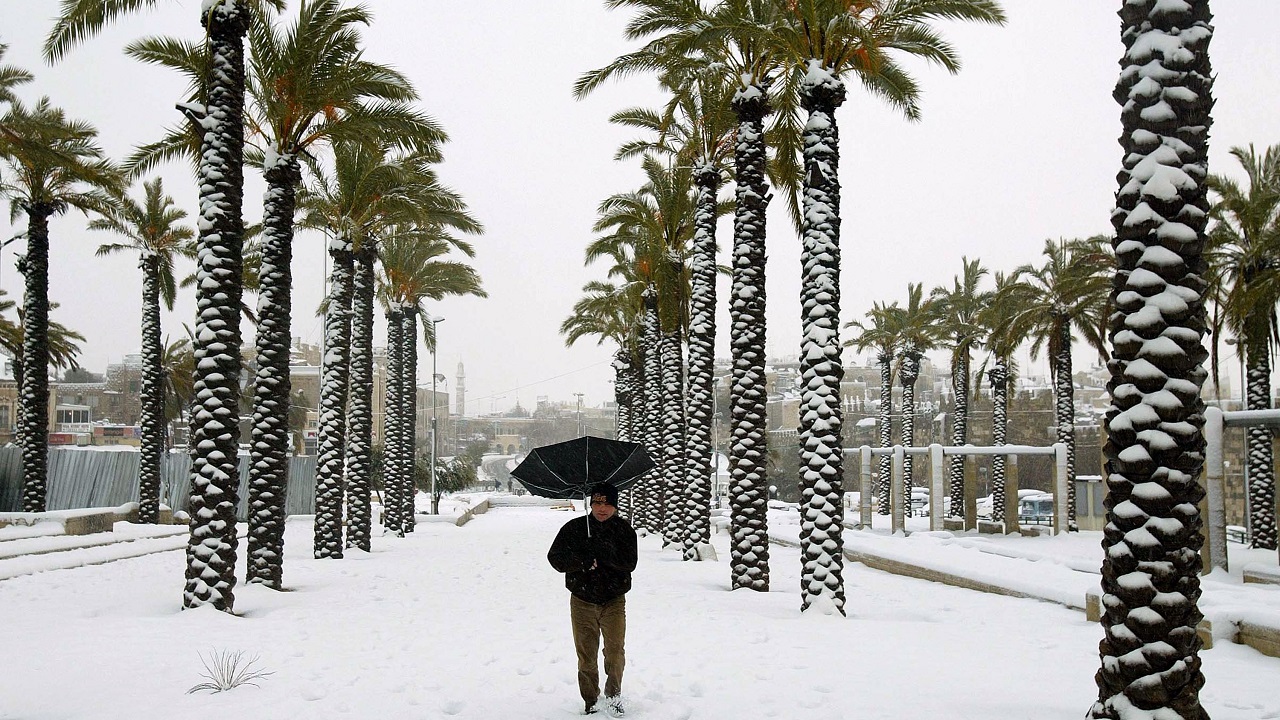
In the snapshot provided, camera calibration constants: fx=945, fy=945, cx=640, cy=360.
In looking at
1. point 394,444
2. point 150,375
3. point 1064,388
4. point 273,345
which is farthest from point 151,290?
point 1064,388

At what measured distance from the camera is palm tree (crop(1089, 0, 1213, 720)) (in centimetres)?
544

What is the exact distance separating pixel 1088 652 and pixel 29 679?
9.57 meters

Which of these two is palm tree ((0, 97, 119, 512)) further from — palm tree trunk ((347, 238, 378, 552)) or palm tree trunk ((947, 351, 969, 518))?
palm tree trunk ((947, 351, 969, 518))

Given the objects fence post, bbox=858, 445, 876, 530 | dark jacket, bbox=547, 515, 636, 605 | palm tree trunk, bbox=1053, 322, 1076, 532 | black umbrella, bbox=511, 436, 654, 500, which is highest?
palm tree trunk, bbox=1053, 322, 1076, 532

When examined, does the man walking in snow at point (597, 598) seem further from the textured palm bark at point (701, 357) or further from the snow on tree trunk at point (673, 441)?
the snow on tree trunk at point (673, 441)

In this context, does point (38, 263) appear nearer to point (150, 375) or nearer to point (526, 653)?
point (150, 375)

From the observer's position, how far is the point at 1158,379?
18.2 ft

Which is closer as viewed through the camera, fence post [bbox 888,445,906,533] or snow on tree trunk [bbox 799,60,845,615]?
snow on tree trunk [bbox 799,60,845,615]

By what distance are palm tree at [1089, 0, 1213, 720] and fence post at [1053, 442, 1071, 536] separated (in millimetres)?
21580

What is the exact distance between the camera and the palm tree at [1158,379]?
5.44 m

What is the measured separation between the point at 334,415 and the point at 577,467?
1428cm

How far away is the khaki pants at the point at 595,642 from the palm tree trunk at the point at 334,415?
48.4 ft

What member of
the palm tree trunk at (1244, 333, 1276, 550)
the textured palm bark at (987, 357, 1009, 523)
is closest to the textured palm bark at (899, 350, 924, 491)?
the textured palm bark at (987, 357, 1009, 523)

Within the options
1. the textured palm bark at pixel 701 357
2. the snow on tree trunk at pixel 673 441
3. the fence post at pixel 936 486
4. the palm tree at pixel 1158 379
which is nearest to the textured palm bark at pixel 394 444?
the snow on tree trunk at pixel 673 441
